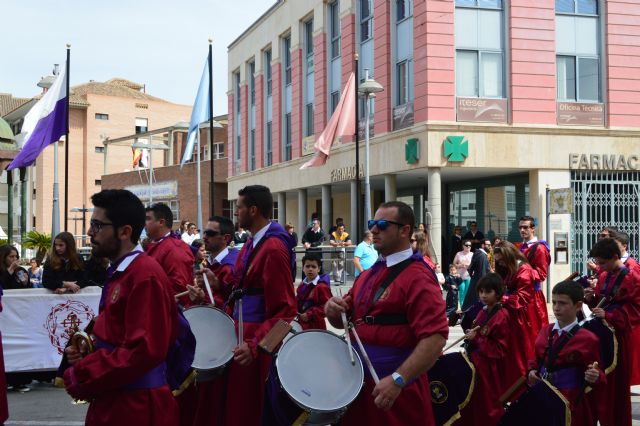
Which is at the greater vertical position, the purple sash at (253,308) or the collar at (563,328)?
the purple sash at (253,308)

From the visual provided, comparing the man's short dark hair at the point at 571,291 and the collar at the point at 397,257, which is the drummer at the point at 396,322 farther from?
the man's short dark hair at the point at 571,291

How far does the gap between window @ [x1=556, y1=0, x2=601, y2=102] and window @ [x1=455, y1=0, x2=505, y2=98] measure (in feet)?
5.94

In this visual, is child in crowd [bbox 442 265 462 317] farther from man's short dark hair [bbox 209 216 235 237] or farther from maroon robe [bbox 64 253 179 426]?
maroon robe [bbox 64 253 179 426]

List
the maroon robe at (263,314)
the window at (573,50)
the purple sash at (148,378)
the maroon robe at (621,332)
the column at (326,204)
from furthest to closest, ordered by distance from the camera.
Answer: the column at (326,204)
the window at (573,50)
the maroon robe at (621,332)
the maroon robe at (263,314)
the purple sash at (148,378)


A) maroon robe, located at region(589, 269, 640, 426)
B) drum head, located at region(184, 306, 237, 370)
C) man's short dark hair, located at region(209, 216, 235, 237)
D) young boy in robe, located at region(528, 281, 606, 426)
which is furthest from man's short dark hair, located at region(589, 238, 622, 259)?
drum head, located at region(184, 306, 237, 370)

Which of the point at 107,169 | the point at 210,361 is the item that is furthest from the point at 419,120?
the point at 107,169

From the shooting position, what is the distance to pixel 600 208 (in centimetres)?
2536

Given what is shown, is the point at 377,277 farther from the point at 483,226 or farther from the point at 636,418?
the point at 483,226

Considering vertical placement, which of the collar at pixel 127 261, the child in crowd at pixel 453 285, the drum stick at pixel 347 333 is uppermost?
the collar at pixel 127 261

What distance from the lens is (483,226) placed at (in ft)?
94.2

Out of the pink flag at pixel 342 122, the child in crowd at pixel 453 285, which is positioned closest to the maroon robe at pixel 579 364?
the child in crowd at pixel 453 285

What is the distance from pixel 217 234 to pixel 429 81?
1771cm

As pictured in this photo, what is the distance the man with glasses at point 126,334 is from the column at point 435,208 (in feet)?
69.0

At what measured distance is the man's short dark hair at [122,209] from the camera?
4.38 meters
